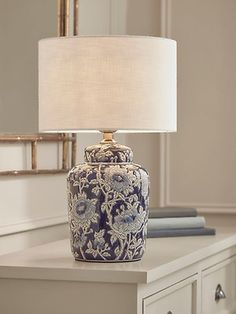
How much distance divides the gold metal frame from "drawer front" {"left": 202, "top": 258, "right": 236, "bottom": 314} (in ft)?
1.74

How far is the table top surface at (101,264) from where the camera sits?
179 centimetres

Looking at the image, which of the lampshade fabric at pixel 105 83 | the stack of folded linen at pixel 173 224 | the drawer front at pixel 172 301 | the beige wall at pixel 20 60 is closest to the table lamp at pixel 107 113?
the lampshade fabric at pixel 105 83

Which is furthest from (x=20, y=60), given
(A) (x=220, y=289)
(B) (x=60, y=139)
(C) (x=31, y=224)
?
(A) (x=220, y=289)

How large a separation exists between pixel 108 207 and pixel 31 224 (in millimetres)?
506

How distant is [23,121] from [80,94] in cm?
45

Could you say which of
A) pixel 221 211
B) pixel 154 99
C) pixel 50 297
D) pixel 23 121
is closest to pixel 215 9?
pixel 221 211

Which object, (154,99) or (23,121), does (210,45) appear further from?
(154,99)

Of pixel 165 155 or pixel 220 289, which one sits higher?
pixel 165 155

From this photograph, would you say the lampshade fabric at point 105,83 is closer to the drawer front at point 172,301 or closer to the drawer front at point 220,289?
the drawer front at point 172,301

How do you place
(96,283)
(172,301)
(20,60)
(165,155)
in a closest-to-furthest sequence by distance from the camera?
(96,283) → (172,301) → (20,60) → (165,155)

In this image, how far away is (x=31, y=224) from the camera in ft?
7.67

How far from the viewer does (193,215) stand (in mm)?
2445

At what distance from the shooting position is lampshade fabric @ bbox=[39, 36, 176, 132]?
6.03 feet

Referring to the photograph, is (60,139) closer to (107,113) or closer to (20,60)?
(20,60)
